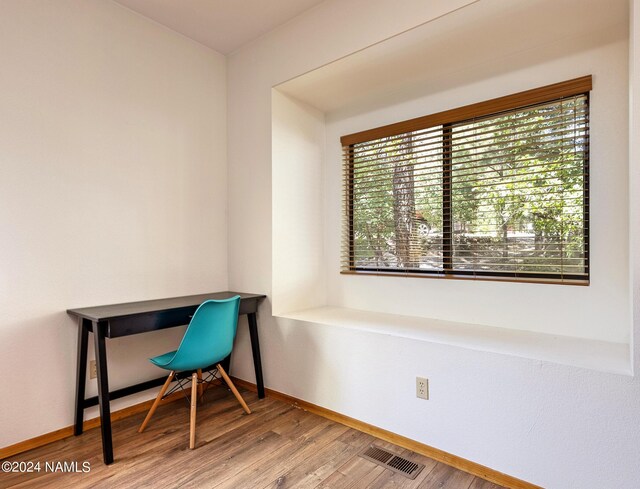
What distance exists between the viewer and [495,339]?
205 centimetres

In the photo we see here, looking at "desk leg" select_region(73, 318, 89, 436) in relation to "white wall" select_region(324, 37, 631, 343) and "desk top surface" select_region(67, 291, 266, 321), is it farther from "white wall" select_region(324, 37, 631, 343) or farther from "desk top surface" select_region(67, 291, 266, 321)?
"white wall" select_region(324, 37, 631, 343)

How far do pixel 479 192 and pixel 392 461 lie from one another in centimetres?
163

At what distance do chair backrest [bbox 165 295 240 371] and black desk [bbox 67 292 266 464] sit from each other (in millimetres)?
220

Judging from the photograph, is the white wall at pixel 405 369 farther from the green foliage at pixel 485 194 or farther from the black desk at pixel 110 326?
the black desk at pixel 110 326

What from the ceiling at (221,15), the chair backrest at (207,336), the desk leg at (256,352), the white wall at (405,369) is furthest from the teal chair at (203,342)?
the ceiling at (221,15)

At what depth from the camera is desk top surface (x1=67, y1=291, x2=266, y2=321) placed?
2082 mm

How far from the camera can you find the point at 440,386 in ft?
6.54

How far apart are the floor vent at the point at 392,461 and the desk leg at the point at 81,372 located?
1.63 m

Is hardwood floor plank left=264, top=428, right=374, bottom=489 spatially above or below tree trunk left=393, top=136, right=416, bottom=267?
below

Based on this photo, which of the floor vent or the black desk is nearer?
the floor vent

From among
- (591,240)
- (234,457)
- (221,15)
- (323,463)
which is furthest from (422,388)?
(221,15)

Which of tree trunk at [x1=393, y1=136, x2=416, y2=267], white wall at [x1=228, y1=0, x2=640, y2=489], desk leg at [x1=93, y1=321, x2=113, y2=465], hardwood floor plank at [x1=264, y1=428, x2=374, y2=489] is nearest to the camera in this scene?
white wall at [x1=228, y1=0, x2=640, y2=489]

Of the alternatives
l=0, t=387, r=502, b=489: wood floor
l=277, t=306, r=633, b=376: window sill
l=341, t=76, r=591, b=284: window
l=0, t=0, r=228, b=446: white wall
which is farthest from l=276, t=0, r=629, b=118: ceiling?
l=0, t=387, r=502, b=489: wood floor

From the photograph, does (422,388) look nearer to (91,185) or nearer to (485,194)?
(485,194)
